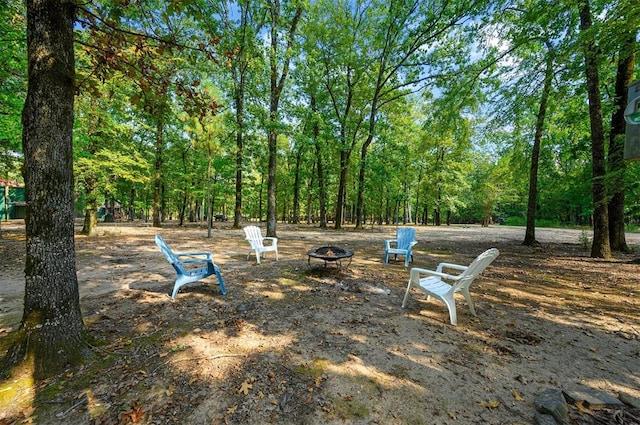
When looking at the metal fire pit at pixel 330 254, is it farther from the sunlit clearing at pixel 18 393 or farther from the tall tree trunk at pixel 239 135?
the tall tree trunk at pixel 239 135

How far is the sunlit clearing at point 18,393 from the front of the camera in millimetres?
1793

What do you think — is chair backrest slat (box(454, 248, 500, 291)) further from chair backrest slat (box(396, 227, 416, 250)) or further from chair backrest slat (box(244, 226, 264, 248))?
chair backrest slat (box(244, 226, 264, 248))

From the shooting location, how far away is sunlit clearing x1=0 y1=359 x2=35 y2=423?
179cm

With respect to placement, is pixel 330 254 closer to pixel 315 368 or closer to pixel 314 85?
pixel 315 368

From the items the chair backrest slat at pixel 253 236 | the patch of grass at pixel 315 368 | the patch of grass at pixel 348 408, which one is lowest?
the patch of grass at pixel 348 408

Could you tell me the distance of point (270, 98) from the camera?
1094 cm

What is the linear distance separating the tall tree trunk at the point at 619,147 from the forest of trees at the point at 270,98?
55mm

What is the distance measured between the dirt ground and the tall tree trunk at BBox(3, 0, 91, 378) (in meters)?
0.31

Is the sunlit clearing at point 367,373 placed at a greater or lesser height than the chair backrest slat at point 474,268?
lesser

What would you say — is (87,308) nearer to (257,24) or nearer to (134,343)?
(134,343)

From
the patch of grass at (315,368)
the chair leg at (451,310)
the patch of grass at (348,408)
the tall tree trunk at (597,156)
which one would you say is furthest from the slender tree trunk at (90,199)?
the tall tree trunk at (597,156)

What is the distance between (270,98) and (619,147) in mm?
11535

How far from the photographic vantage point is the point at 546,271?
243 inches

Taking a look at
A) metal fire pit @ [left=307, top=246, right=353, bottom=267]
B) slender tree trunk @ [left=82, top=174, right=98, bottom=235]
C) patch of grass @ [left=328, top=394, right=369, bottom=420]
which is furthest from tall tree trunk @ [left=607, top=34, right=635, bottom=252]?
slender tree trunk @ [left=82, top=174, right=98, bottom=235]
